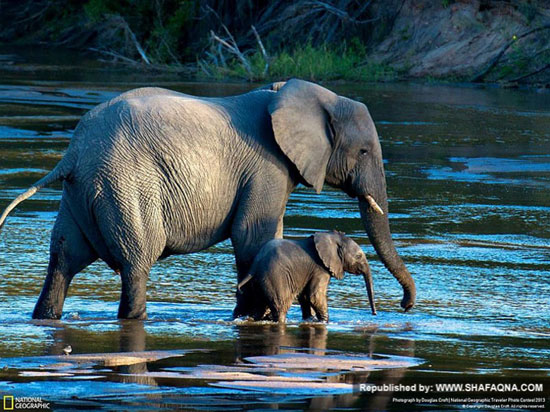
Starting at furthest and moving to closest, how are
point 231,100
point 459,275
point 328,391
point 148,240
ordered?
point 459,275
point 231,100
point 148,240
point 328,391

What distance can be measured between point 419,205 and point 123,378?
7670 mm

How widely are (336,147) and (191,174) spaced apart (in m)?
1.13

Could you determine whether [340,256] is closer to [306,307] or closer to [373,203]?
[306,307]

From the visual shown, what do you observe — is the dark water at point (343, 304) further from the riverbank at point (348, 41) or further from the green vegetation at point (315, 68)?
the green vegetation at point (315, 68)

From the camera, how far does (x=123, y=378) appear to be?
20.9ft

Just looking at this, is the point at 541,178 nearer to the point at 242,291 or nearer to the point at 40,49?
the point at 242,291

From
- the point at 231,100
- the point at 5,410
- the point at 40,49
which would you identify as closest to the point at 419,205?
the point at 231,100

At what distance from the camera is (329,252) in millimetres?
8594

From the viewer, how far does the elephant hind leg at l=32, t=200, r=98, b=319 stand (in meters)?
8.37

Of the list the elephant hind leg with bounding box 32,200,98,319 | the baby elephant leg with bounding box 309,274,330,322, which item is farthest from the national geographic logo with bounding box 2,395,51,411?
the baby elephant leg with bounding box 309,274,330,322

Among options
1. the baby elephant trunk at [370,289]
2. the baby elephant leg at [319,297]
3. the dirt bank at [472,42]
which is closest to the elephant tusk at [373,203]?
the baby elephant trunk at [370,289]

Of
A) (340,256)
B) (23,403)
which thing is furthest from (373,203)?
(23,403)

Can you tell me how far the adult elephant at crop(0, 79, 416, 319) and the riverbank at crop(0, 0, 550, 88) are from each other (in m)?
18.4

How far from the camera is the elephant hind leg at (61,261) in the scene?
27.5 feet
